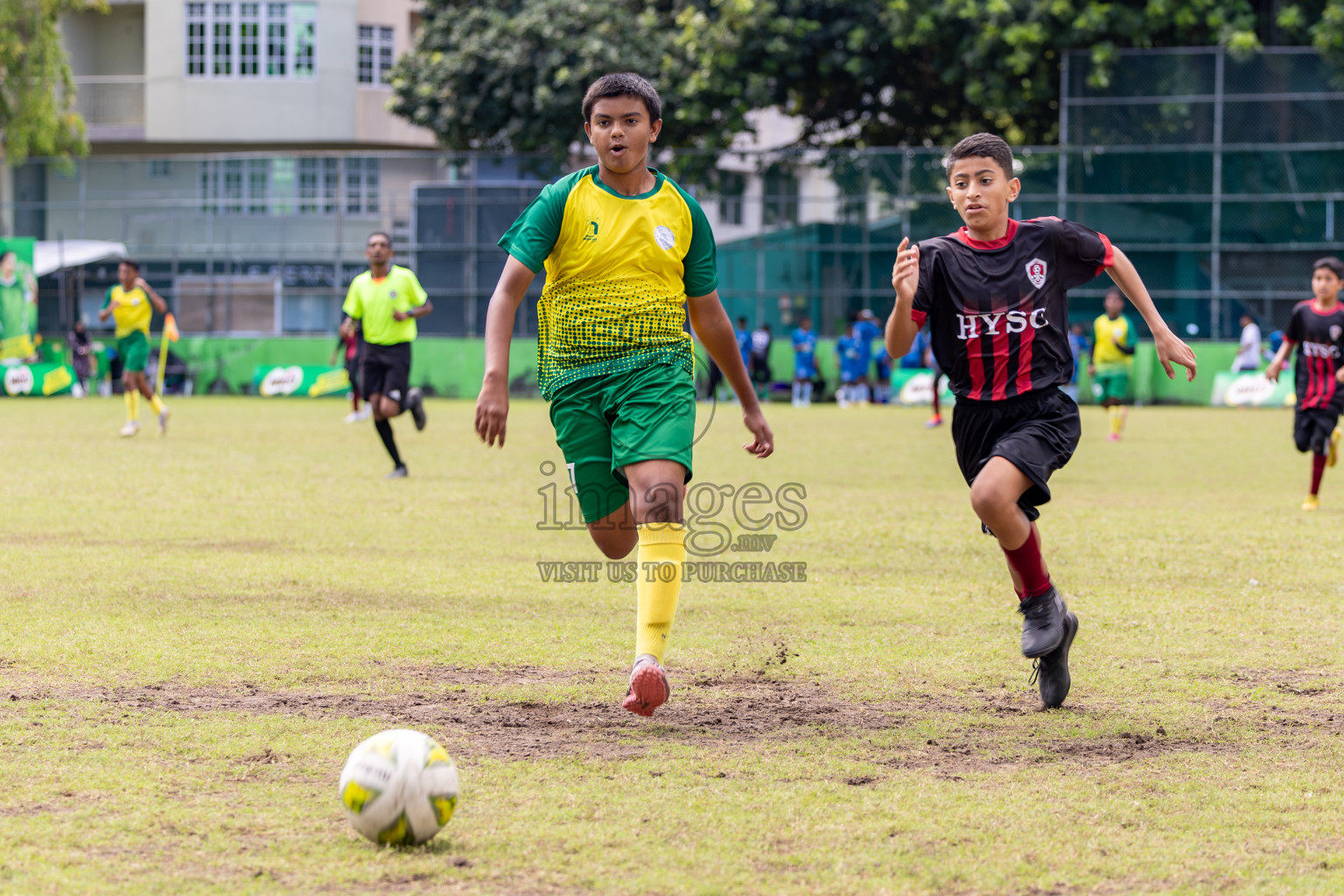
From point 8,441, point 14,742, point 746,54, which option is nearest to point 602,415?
point 14,742

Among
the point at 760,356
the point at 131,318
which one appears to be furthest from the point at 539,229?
the point at 760,356

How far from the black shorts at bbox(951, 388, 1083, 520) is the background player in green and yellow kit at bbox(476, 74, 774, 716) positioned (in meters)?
0.76

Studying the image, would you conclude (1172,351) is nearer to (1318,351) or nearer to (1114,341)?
(1318,351)

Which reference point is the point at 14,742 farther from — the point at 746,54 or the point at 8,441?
the point at 746,54

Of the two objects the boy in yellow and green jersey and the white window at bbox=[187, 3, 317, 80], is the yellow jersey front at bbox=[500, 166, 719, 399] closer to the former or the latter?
the boy in yellow and green jersey

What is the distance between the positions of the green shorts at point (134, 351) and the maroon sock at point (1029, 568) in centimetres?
1488

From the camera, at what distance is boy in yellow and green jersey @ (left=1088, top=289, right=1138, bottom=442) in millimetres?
20438

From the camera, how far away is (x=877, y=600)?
24.7 ft

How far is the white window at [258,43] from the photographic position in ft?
140

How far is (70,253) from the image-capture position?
35594mm

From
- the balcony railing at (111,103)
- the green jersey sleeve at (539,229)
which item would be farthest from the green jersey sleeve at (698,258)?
the balcony railing at (111,103)

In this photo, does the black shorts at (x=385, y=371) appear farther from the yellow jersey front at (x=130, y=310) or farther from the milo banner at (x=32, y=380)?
the milo banner at (x=32, y=380)

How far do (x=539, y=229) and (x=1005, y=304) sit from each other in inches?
66.6

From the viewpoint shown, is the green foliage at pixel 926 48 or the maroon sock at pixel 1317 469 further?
the green foliage at pixel 926 48
